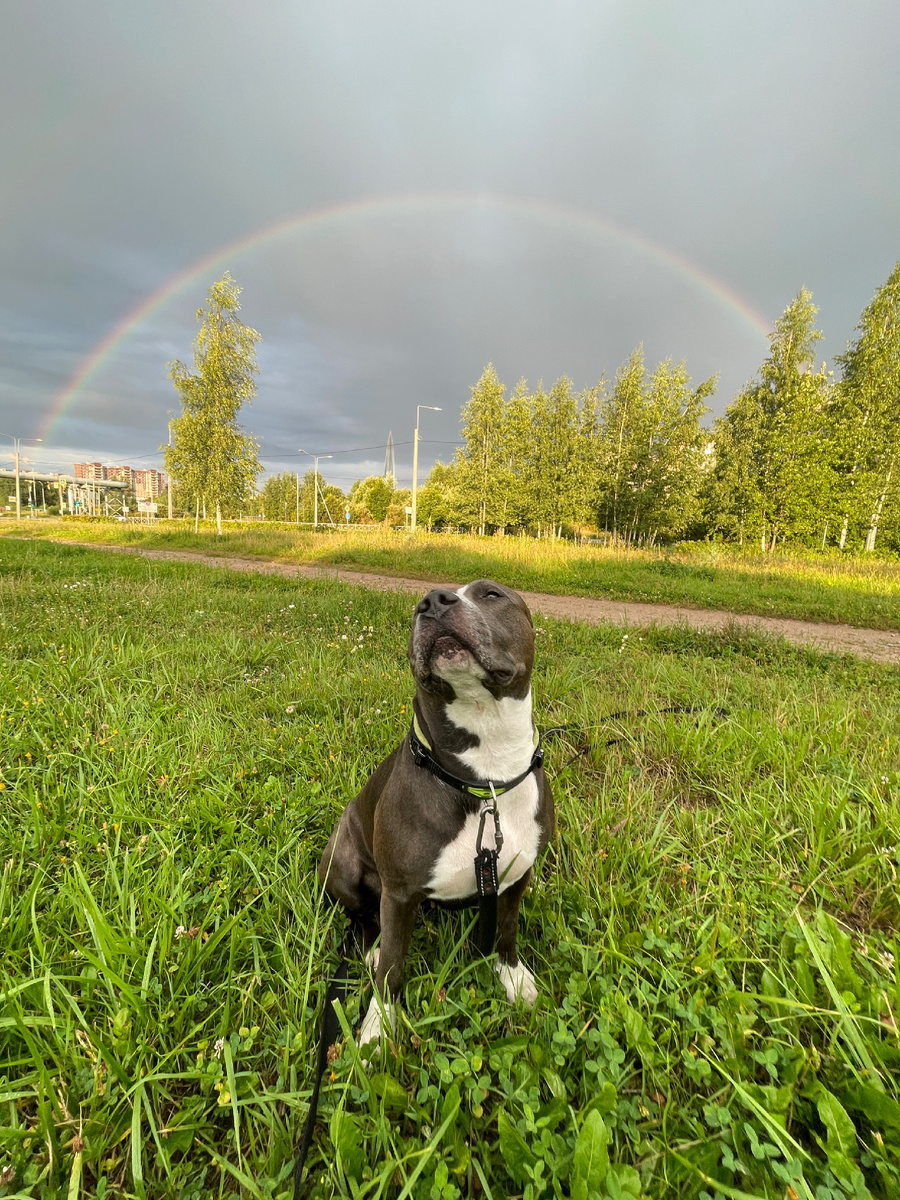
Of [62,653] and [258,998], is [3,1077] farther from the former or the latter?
[62,653]

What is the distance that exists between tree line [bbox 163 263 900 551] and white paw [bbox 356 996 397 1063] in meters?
24.5

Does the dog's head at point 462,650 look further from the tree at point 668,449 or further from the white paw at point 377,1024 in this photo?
the tree at point 668,449

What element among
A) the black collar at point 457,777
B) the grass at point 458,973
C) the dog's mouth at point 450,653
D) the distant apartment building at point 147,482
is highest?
the distant apartment building at point 147,482

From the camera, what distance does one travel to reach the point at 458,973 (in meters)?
1.76

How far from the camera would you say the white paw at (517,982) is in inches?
66.5

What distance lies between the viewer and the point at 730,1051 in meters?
1.36

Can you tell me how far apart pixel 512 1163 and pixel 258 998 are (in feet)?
3.01

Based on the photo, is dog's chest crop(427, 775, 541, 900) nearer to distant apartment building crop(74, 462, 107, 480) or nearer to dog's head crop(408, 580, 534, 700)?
dog's head crop(408, 580, 534, 700)

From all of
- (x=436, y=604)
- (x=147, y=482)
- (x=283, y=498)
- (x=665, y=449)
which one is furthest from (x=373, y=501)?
(x=147, y=482)

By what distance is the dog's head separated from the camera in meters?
1.66

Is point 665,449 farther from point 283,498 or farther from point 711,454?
point 283,498

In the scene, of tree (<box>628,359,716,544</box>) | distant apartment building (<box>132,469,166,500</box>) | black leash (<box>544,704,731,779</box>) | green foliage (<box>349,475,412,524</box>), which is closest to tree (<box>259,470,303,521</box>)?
green foliage (<box>349,475,412,524</box>)

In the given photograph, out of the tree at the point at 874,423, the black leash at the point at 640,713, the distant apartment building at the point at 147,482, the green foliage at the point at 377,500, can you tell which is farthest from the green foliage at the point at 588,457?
the distant apartment building at the point at 147,482

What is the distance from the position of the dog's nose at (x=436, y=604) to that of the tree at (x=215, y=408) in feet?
78.8
